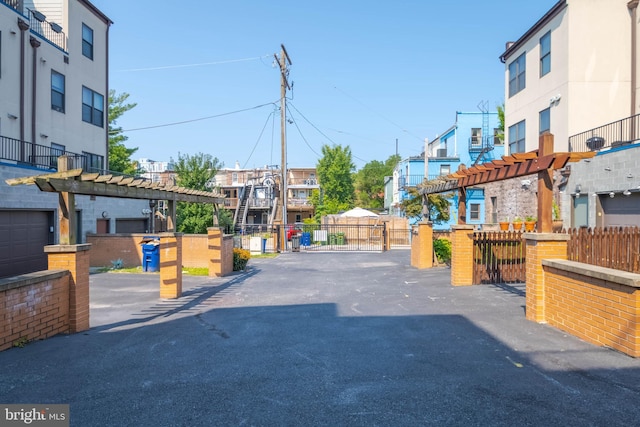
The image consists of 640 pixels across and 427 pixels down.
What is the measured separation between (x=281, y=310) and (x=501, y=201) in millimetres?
19429

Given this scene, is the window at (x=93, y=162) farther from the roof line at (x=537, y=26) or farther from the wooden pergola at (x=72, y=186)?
the roof line at (x=537, y=26)

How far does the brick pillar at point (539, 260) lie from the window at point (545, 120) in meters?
13.2

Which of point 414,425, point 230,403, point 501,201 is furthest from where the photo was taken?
point 501,201

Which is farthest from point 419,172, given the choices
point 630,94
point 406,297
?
point 406,297

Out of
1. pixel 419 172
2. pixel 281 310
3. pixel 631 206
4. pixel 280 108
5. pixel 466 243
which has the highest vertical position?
pixel 280 108

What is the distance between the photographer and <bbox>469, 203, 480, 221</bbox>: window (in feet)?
106

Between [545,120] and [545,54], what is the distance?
9.64 feet

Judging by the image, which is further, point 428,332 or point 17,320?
point 428,332

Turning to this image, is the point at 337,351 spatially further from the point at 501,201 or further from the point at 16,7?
the point at 501,201

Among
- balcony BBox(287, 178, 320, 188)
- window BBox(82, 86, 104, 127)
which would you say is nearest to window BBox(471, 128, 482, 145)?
balcony BBox(287, 178, 320, 188)

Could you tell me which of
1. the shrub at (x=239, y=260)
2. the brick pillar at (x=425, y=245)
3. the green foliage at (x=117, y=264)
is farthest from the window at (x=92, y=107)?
the brick pillar at (x=425, y=245)

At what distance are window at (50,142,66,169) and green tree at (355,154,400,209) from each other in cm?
4866

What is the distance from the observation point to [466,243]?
1143 centimetres

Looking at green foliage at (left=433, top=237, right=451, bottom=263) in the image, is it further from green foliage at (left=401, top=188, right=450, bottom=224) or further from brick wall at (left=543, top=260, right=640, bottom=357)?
brick wall at (left=543, top=260, right=640, bottom=357)
